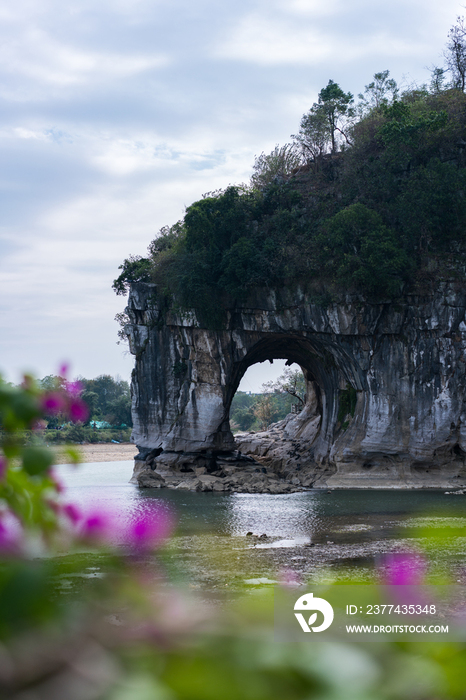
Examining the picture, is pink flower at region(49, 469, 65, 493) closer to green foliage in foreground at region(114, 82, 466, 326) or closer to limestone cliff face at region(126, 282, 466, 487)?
green foliage in foreground at region(114, 82, 466, 326)

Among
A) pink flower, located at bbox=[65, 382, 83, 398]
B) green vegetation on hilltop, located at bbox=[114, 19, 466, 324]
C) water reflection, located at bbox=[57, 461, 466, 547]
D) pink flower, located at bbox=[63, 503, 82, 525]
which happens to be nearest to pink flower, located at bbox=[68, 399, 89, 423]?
pink flower, located at bbox=[65, 382, 83, 398]

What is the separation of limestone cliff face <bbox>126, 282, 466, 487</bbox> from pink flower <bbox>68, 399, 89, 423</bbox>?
24173 millimetres

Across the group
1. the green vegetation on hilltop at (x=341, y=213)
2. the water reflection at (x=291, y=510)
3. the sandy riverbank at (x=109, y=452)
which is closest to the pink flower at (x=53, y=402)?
the water reflection at (x=291, y=510)

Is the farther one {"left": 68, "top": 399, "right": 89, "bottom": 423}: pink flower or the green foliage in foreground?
the green foliage in foreground

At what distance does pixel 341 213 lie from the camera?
24.2 m

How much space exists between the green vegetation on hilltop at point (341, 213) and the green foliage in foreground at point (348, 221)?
4 centimetres

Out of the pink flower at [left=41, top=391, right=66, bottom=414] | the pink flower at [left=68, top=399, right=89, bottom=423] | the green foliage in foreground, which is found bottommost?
the pink flower at [left=68, top=399, right=89, bottom=423]

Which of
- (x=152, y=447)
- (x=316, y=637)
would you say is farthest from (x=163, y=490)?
(x=316, y=637)

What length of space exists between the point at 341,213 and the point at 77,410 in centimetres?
2420

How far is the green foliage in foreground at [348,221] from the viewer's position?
23969mm

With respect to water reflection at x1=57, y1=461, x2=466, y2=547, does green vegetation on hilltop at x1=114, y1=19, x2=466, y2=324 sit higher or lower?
higher

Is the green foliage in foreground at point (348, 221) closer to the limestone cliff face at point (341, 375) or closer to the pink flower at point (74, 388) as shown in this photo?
the limestone cliff face at point (341, 375)

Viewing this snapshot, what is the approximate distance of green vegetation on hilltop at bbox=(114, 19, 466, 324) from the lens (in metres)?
24.0

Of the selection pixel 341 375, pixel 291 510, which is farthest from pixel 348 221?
pixel 291 510
